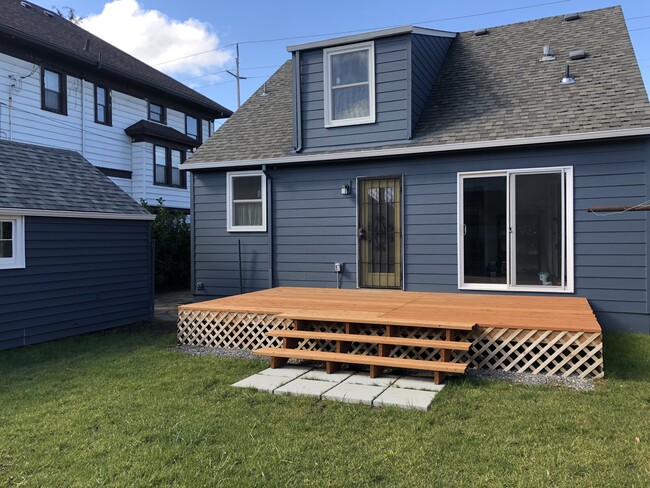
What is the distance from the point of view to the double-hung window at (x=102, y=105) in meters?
15.3

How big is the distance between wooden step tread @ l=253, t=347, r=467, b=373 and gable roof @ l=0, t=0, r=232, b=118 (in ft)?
37.9

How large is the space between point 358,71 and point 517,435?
6370mm

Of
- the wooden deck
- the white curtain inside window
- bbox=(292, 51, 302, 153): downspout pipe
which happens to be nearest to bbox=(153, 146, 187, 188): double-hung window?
the white curtain inside window

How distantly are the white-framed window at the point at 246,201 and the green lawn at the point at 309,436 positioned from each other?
14.6ft

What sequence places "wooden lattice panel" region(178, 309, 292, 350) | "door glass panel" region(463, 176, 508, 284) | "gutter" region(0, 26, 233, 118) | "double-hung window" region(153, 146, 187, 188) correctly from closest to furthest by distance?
"wooden lattice panel" region(178, 309, 292, 350)
"door glass panel" region(463, 176, 508, 284)
"gutter" region(0, 26, 233, 118)
"double-hung window" region(153, 146, 187, 188)

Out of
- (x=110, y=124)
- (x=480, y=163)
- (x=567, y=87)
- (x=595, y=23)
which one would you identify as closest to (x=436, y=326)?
(x=480, y=163)

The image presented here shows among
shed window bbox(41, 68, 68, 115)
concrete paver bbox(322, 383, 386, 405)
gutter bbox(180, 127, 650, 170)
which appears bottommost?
concrete paver bbox(322, 383, 386, 405)

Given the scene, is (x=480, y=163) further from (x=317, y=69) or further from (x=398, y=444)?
(x=398, y=444)

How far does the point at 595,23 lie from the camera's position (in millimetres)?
8945

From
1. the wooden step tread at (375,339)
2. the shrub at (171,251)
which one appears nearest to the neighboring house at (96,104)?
the shrub at (171,251)

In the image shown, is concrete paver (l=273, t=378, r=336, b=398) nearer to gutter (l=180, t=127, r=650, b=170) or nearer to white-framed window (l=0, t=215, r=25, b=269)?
gutter (l=180, t=127, r=650, b=170)

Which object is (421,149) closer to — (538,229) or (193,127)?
(538,229)

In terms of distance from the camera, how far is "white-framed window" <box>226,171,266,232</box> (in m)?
9.03

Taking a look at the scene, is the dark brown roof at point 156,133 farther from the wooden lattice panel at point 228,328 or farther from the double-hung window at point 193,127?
the wooden lattice panel at point 228,328
